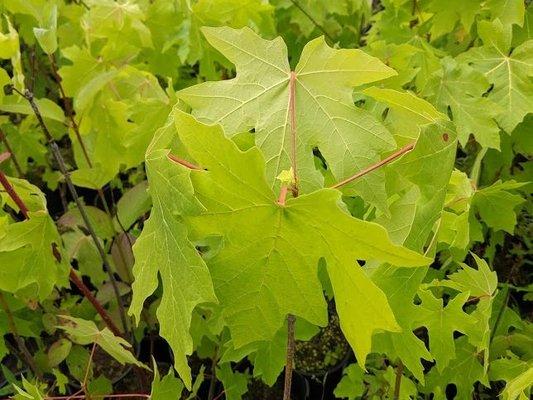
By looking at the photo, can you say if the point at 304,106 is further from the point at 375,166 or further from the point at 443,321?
the point at 443,321

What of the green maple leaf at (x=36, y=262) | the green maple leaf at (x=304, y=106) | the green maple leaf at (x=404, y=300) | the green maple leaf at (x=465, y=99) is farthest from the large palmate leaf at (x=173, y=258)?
the green maple leaf at (x=465, y=99)

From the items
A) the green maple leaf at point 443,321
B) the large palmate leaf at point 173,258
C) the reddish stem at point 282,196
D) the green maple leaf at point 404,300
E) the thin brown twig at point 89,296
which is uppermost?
the reddish stem at point 282,196

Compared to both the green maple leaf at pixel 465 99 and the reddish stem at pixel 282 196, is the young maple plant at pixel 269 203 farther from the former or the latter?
the green maple leaf at pixel 465 99

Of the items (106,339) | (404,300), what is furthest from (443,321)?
(106,339)

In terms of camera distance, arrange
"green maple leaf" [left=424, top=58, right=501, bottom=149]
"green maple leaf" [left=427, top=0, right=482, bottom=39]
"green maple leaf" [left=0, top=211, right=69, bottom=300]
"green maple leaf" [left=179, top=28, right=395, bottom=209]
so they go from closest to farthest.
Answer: "green maple leaf" [left=179, top=28, right=395, bottom=209] < "green maple leaf" [left=0, top=211, right=69, bottom=300] < "green maple leaf" [left=424, top=58, right=501, bottom=149] < "green maple leaf" [left=427, top=0, right=482, bottom=39]

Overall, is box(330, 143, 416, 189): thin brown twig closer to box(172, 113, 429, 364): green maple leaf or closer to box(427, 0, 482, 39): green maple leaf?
box(172, 113, 429, 364): green maple leaf

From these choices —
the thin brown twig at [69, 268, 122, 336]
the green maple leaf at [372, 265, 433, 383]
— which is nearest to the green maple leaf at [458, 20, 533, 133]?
the green maple leaf at [372, 265, 433, 383]

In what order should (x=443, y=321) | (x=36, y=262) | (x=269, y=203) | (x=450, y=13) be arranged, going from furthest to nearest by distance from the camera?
(x=450, y=13) < (x=36, y=262) < (x=443, y=321) < (x=269, y=203)

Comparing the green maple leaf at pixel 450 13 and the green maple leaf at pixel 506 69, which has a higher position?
the green maple leaf at pixel 450 13
